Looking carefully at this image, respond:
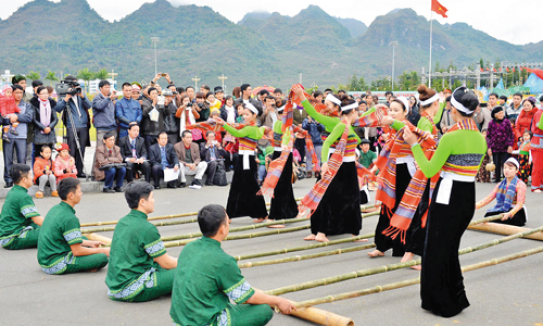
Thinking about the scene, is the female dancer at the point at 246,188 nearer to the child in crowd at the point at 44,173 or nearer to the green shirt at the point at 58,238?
the green shirt at the point at 58,238

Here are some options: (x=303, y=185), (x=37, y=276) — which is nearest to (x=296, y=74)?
(x=303, y=185)

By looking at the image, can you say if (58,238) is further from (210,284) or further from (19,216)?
(210,284)

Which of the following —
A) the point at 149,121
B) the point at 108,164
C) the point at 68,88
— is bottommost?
the point at 108,164

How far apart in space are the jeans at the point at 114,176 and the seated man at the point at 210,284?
720 cm

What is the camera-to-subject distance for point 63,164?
381 inches

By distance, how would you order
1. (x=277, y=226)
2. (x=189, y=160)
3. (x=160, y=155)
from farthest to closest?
(x=189, y=160) < (x=160, y=155) < (x=277, y=226)

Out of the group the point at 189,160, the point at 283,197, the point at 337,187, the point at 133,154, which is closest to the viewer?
the point at 337,187

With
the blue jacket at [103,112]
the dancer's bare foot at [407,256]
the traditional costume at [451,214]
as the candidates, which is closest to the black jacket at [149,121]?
the blue jacket at [103,112]

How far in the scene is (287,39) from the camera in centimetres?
15550

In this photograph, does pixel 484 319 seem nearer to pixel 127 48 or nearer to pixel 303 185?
pixel 303 185

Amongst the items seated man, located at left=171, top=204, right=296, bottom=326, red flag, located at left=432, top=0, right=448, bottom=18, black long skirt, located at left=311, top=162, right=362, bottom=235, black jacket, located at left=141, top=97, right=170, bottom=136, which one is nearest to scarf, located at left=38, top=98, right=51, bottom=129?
black jacket, located at left=141, top=97, right=170, bottom=136

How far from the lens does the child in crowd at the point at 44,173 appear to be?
9.48 metres

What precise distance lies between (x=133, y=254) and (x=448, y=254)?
2.40m

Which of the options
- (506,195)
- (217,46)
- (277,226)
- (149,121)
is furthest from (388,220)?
(217,46)
